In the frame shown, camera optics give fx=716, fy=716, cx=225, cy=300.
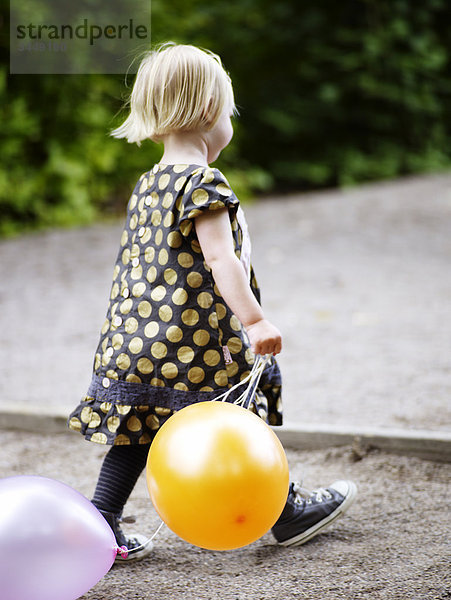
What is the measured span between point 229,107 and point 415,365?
2083 millimetres

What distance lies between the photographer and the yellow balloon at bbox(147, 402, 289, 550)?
1.66 m

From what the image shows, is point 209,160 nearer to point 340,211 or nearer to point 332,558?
point 332,558

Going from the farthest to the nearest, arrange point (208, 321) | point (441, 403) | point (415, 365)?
1. point (415, 365)
2. point (441, 403)
3. point (208, 321)

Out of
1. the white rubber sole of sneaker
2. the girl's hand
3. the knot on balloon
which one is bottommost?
the white rubber sole of sneaker

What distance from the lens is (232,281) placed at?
1.85 meters

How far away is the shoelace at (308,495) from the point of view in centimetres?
220

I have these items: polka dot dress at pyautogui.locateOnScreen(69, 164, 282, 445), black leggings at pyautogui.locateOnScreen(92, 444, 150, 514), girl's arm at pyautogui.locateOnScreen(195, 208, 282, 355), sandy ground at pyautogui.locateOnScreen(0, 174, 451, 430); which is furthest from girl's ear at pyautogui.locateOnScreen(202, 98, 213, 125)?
sandy ground at pyautogui.locateOnScreen(0, 174, 451, 430)

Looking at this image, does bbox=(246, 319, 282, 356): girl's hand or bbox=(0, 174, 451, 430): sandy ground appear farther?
bbox=(0, 174, 451, 430): sandy ground

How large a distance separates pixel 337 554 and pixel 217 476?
618 millimetres

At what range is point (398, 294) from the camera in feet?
16.8

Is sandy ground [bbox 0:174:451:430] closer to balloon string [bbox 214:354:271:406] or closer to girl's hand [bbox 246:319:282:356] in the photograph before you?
balloon string [bbox 214:354:271:406]

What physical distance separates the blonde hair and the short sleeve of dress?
173 millimetres

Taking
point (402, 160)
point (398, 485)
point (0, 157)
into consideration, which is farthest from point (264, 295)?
point (402, 160)

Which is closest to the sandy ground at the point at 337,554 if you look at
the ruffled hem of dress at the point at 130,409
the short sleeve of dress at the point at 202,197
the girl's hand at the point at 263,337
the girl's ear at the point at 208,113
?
the ruffled hem of dress at the point at 130,409
